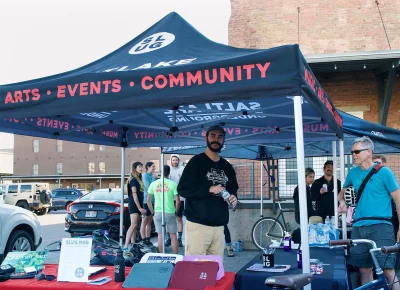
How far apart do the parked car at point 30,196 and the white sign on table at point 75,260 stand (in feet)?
89.5

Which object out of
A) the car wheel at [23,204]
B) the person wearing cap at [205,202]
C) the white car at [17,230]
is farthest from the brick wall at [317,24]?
the car wheel at [23,204]

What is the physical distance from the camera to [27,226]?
8.74m

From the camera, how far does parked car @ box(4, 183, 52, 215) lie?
29.8 m

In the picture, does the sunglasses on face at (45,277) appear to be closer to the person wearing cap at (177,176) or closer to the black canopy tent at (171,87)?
the black canopy tent at (171,87)

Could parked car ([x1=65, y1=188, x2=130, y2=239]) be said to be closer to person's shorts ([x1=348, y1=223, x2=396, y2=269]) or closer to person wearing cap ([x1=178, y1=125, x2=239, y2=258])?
person wearing cap ([x1=178, y1=125, x2=239, y2=258])

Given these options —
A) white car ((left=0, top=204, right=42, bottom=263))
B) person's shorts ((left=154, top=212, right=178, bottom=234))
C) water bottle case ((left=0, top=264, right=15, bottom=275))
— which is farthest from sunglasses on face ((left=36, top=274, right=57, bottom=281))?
person's shorts ((left=154, top=212, right=178, bottom=234))

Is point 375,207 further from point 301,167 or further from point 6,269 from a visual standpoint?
point 6,269

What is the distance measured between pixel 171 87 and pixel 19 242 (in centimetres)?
596

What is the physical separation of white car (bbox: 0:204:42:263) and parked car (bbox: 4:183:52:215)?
21.9m

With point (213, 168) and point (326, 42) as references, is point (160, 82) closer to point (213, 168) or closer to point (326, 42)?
point (213, 168)

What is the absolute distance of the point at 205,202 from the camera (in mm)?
4719

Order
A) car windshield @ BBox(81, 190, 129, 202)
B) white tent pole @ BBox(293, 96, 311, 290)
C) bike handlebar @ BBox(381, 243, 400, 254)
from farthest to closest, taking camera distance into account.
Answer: car windshield @ BBox(81, 190, 129, 202) < white tent pole @ BBox(293, 96, 311, 290) < bike handlebar @ BBox(381, 243, 400, 254)

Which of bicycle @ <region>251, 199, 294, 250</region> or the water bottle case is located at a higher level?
the water bottle case

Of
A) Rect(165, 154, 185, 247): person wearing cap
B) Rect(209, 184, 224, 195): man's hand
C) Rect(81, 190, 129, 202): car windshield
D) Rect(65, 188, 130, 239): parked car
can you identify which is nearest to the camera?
Rect(209, 184, 224, 195): man's hand
